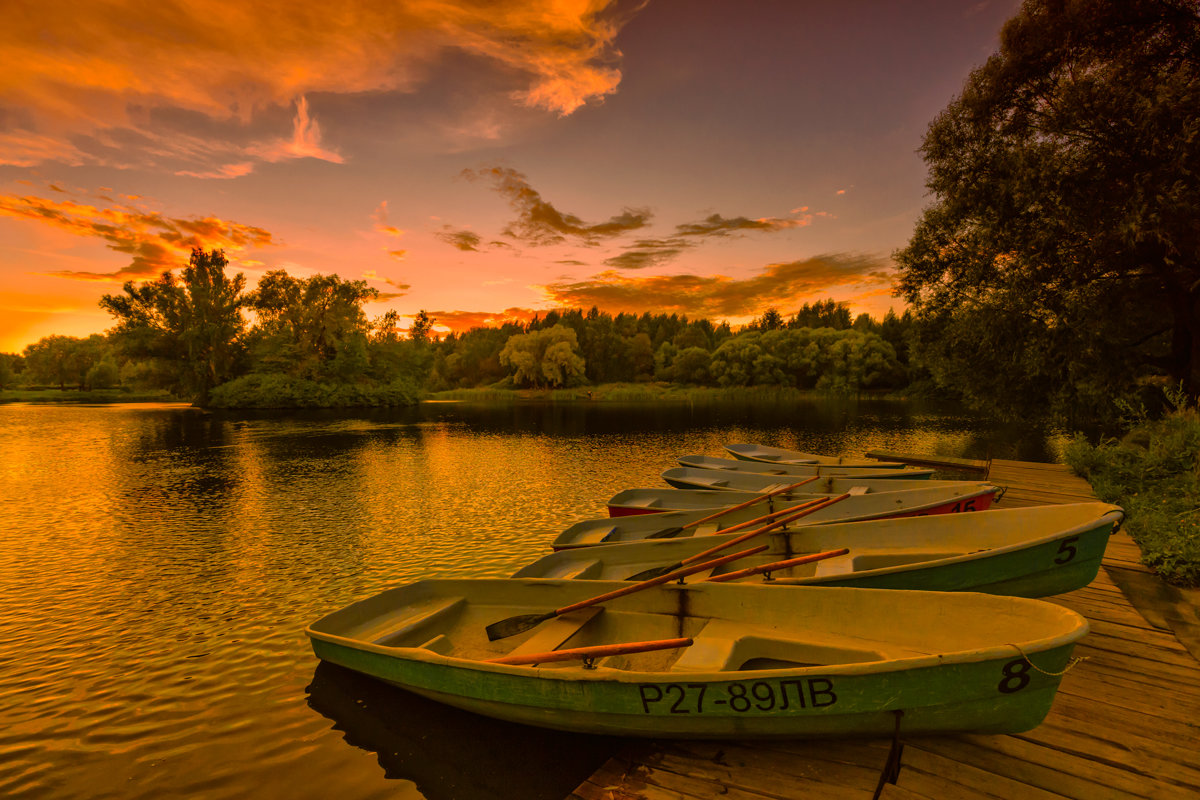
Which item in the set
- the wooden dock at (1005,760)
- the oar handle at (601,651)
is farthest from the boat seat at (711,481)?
the oar handle at (601,651)

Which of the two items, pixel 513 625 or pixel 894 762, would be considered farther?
pixel 513 625

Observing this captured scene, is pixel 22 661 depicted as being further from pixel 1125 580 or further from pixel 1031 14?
pixel 1031 14

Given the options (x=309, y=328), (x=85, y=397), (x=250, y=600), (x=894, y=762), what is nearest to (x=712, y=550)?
(x=894, y=762)

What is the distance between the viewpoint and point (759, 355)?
361ft

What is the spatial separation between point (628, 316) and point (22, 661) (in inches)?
5928

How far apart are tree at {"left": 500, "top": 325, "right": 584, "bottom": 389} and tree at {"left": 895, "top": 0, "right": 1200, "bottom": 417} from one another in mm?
84267

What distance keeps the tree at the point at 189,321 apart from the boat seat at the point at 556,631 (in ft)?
262

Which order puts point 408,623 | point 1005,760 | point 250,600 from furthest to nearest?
1. point 250,600
2. point 408,623
3. point 1005,760

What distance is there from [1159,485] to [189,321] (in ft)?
290

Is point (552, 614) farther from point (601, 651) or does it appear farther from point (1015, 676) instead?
point (1015, 676)

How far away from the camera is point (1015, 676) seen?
3979 mm

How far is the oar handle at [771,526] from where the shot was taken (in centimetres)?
790

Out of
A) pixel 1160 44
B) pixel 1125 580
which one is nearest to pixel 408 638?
pixel 1125 580

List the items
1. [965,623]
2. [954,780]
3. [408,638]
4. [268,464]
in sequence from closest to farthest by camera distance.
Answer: [954,780]
[965,623]
[408,638]
[268,464]
